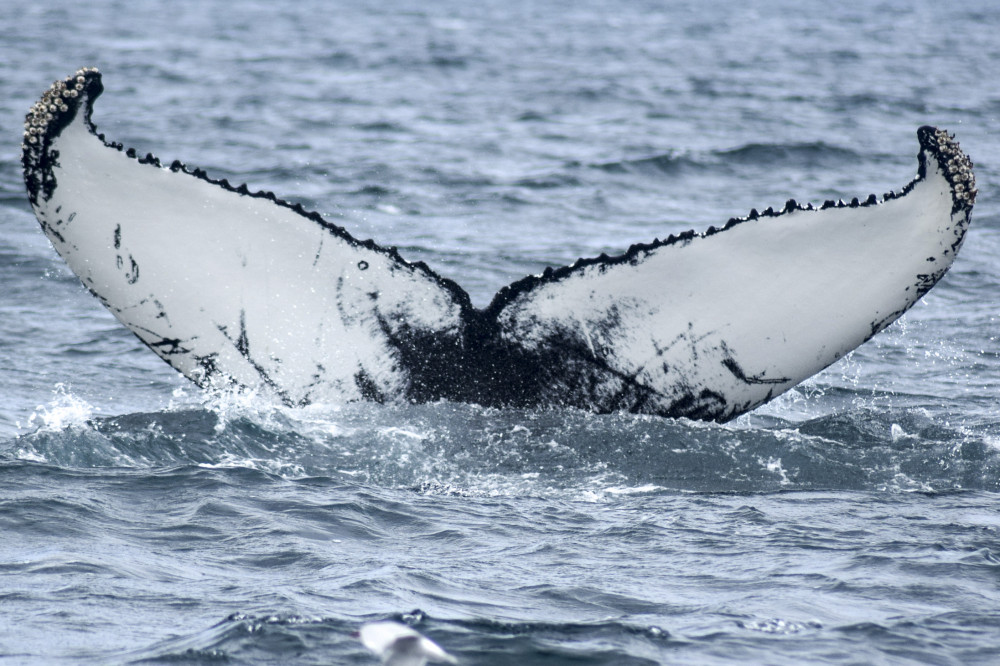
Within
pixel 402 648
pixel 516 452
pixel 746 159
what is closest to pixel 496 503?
pixel 516 452

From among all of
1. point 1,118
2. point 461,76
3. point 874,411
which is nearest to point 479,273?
point 874,411

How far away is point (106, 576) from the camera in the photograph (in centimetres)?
530

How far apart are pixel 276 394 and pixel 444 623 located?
4.54ft

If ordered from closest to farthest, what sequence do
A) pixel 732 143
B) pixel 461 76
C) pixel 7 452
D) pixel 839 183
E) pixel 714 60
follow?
pixel 7 452
pixel 839 183
pixel 732 143
pixel 461 76
pixel 714 60

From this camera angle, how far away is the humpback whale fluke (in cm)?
544

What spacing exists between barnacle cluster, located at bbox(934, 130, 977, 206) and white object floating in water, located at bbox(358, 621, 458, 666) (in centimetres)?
257

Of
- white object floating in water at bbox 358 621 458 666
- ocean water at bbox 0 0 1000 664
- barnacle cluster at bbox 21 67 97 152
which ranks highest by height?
barnacle cluster at bbox 21 67 97 152

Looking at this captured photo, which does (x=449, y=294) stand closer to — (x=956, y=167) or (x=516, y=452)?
(x=516, y=452)

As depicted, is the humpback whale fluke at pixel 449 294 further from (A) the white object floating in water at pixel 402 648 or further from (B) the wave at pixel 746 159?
(B) the wave at pixel 746 159

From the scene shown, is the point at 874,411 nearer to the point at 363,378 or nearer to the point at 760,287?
the point at 760,287

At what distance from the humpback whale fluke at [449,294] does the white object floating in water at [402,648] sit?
5.28ft

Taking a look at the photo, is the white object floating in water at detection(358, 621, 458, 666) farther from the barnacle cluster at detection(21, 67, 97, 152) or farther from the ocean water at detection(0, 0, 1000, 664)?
the barnacle cluster at detection(21, 67, 97, 152)

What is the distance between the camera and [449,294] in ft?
19.1

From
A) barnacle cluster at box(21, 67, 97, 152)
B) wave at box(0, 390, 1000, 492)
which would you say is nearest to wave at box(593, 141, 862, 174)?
wave at box(0, 390, 1000, 492)
